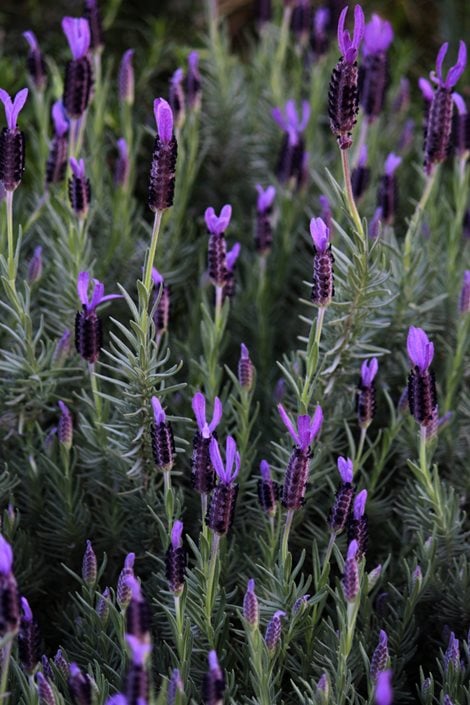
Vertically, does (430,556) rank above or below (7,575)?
below

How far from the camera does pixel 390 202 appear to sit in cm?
148

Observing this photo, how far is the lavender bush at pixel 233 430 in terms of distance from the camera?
0.99 m

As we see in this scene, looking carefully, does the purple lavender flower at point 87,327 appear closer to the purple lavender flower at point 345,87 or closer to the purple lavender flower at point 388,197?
the purple lavender flower at point 345,87

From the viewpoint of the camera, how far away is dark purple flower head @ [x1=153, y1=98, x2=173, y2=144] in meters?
0.92

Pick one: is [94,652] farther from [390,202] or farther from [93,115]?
[93,115]

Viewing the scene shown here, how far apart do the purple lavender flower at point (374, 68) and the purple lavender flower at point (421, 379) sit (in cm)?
65

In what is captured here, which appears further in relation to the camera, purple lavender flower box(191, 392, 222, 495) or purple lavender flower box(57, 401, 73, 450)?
purple lavender flower box(57, 401, 73, 450)

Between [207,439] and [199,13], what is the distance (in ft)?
6.37

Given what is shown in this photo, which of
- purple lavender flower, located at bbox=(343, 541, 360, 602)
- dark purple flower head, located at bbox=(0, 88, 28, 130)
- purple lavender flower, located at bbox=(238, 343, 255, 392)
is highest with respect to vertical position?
dark purple flower head, located at bbox=(0, 88, 28, 130)

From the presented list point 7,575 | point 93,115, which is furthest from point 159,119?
point 93,115

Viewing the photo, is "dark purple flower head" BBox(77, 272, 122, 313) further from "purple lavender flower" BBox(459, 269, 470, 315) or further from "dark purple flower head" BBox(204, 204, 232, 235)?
"purple lavender flower" BBox(459, 269, 470, 315)

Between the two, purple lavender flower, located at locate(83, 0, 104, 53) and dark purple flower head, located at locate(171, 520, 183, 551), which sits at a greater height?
purple lavender flower, located at locate(83, 0, 104, 53)

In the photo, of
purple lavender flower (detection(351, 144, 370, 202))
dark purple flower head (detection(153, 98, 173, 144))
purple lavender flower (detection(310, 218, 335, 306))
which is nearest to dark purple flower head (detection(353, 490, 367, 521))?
purple lavender flower (detection(310, 218, 335, 306))

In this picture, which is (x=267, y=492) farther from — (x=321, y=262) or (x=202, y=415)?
(x=321, y=262)
